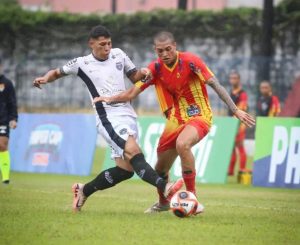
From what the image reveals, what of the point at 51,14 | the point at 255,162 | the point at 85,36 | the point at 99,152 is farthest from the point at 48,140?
the point at 51,14

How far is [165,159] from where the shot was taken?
12.4m

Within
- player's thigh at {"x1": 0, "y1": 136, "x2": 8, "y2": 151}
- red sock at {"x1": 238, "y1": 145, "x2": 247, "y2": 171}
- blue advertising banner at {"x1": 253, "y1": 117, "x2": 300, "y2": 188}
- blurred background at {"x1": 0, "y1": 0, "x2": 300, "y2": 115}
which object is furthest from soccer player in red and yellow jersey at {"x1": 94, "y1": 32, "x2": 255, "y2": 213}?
blurred background at {"x1": 0, "y1": 0, "x2": 300, "y2": 115}

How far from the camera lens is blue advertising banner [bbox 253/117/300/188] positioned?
58.3 feet

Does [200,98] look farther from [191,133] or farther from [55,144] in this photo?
[55,144]

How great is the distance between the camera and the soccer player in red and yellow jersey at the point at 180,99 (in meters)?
11.9

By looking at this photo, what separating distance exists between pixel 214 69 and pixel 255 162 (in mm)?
8770

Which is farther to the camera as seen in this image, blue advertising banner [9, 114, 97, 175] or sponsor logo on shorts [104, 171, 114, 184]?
blue advertising banner [9, 114, 97, 175]

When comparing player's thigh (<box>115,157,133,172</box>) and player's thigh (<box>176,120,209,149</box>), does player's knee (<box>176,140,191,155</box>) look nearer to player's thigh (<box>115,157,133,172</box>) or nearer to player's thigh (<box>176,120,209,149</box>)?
player's thigh (<box>176,120,209,149</box>)

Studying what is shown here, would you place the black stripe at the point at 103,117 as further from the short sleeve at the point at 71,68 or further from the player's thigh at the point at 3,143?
the player's thigh at the point at 3,143

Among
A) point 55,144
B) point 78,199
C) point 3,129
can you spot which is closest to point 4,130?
point 3,129

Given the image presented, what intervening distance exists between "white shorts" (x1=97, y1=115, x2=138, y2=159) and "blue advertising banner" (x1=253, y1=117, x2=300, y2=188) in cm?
612

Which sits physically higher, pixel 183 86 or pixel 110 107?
pixel 183 86

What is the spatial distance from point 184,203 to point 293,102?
1519 centimetres

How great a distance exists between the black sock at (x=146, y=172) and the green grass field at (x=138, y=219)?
410 mm
